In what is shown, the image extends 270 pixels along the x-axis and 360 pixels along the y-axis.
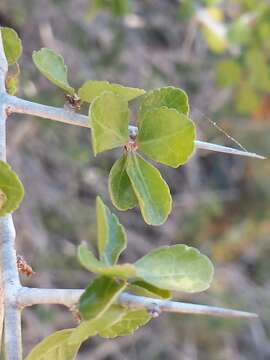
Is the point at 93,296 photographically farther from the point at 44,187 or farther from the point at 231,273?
the point at 231,273

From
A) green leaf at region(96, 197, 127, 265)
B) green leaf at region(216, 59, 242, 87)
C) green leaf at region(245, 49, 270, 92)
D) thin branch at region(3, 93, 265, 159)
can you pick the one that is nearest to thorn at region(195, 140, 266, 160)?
thin branch at region(3, 93, 265, 159)

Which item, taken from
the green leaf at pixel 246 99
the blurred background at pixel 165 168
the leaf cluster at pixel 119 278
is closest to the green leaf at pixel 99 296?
the leaf cluster at pixel 119 278

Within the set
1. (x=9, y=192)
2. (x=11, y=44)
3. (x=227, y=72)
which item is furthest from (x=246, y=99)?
(x=9, y=192)

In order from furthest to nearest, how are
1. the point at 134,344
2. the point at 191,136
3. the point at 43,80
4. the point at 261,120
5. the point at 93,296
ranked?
the point at 261,120, the point at 134,344, the point at 43,80, the point at 191,136, the point at 93,296

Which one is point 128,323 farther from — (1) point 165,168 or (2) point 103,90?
(1) point 165,168

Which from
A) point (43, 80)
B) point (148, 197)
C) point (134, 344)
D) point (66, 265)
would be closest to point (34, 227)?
point (66, 265)
